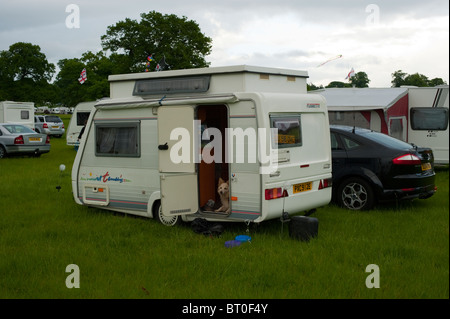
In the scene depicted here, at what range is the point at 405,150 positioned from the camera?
9.54 m

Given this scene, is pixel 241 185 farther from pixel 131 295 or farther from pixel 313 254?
pixel 131 295

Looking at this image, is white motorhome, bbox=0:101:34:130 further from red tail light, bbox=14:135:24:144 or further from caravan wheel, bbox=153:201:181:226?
caravan wheel, bbox=153:201:181:226

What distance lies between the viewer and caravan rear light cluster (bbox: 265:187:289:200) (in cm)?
744

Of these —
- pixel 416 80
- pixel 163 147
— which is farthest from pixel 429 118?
pixel 416 80

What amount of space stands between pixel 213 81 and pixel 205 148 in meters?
1.09

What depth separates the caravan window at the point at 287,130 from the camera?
774cm

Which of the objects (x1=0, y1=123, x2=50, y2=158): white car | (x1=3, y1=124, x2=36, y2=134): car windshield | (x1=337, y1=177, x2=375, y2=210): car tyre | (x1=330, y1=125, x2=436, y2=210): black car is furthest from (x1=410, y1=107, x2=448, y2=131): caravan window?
(x1=3, y1=124, x2=36, y2=134): car windshield

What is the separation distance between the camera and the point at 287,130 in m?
8.02

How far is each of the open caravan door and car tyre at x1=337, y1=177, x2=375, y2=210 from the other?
308 cm

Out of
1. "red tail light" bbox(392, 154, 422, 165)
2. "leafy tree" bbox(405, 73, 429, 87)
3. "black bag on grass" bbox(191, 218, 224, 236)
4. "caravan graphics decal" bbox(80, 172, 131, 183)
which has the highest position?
"leafy tree" bbox(405, 73, 429, 87)

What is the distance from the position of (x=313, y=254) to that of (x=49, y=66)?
203 ft

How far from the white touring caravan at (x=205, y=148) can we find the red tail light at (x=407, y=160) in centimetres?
→ 143

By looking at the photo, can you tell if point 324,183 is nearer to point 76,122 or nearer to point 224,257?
point 224,257
